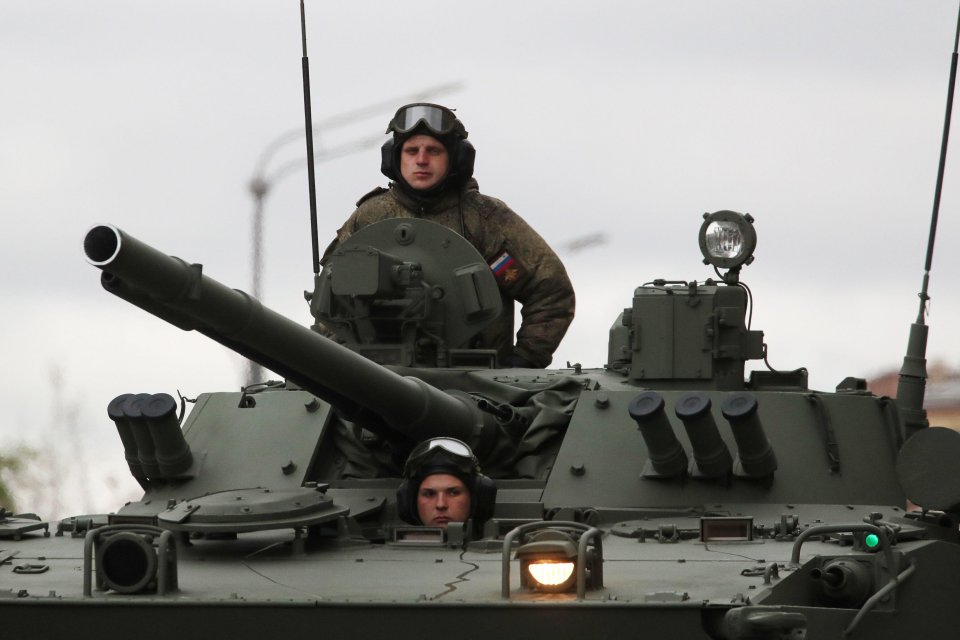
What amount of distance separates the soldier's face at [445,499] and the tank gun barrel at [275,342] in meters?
0.61

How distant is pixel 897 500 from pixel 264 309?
203 inches

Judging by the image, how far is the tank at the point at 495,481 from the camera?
34.4 ft

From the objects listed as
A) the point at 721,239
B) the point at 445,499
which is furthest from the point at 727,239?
the point at 445,499

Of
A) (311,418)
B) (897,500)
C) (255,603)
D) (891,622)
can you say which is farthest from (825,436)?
(255,603)

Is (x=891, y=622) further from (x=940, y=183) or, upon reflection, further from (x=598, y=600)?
(x=940, y=183)

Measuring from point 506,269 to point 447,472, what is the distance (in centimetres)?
421

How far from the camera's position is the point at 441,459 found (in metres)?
12.6

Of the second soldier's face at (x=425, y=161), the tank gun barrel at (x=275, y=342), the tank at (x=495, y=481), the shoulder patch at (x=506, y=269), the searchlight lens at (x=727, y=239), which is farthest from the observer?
the second soldier's face at (x=425, y=161)

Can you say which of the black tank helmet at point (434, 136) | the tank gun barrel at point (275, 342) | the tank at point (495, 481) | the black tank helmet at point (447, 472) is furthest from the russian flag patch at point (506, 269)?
the black tank helmet at point (447, 472)

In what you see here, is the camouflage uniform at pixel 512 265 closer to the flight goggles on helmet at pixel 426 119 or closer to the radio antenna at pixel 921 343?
the flight goggles on helmet at pixel 426 119

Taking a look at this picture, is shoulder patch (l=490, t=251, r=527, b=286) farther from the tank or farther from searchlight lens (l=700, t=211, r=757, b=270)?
searchlight lens (l=700, t=211, r=757, b=270)

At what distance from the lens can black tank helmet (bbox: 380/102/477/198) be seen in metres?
16.7

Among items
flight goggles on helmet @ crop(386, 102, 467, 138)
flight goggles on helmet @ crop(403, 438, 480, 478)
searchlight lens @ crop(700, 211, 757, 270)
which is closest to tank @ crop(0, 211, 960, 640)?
searchlight lens @ crop(700, 211, 757, 270)

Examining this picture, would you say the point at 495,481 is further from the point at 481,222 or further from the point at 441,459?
the point at 481,222
